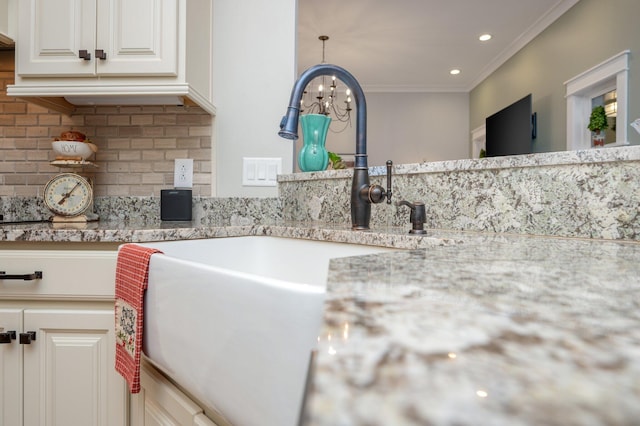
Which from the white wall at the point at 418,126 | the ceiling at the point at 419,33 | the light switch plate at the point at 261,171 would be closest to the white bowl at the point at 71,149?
the light switch plate at the point at 261,171

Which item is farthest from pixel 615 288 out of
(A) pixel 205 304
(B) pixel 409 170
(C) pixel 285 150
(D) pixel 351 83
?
(C) pixel 285 150

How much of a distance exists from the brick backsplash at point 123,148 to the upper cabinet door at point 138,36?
30 centimetres

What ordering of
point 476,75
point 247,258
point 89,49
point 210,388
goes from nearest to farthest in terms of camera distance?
point 210,388 → point 247,258 → point 89,49 → point 476,75

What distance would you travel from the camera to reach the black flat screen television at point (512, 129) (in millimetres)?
4582

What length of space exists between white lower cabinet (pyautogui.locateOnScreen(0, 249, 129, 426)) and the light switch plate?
77cm

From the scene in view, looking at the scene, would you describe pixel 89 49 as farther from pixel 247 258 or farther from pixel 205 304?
pixel 205 304

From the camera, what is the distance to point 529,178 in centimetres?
95

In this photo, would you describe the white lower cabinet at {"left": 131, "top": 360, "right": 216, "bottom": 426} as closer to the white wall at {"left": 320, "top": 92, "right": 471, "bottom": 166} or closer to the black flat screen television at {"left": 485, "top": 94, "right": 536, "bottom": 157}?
the black flat screen television at {"left": 485, "top": 94, "right": 536, "bottom": 157}

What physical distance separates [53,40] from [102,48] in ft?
0.62

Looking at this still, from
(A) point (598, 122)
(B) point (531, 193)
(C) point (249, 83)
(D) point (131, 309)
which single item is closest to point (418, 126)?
(A) point (598, 122)

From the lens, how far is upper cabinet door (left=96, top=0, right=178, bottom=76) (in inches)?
58.2

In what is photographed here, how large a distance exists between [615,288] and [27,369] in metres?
1.43

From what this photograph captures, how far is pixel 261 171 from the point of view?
5.84 ft

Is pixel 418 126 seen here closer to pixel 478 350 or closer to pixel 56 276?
pixel 56 276
